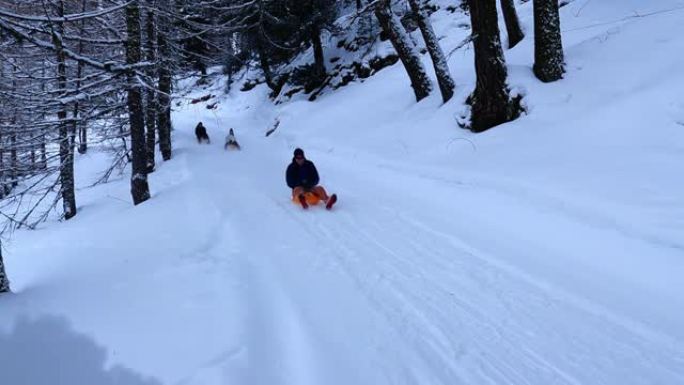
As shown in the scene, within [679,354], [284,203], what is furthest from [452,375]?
[284,203]

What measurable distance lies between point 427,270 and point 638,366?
2.22 metres

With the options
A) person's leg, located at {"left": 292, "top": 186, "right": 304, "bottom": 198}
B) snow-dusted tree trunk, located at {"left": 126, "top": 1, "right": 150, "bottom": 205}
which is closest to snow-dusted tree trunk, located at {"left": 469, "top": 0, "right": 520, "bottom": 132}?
person's leg, located at {"left": 292, "top": 186, "right": 304, "bottom": 198}

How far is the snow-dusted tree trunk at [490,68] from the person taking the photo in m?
9.08

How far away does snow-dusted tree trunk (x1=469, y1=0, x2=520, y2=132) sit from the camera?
29.8 ft

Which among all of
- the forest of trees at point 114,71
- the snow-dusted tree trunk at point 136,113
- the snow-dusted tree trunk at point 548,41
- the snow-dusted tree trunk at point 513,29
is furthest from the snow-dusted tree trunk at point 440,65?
the snow-dusted tree trunk at point 136,113

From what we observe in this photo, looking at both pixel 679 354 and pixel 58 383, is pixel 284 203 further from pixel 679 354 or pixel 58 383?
pixel 679 354

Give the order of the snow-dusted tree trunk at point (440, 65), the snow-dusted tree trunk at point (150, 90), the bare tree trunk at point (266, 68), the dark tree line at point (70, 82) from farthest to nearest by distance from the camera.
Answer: the bare tree trunk at point (266, 68)
the snow-dusted tree trunk at point (440, 65)
the snow-dusted tree trunk at point (150, 90)
the dark tree line at point (70, 82)

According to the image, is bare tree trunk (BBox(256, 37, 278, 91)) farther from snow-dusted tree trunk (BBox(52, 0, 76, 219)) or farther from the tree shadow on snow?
the tree shadow on snow

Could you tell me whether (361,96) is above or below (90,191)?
above

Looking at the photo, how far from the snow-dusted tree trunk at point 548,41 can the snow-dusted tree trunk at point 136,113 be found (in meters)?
7.42

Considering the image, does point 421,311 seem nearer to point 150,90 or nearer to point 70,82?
point 150,90

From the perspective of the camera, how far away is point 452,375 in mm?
3441

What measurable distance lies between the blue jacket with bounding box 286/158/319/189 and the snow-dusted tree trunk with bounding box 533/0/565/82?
5.06m

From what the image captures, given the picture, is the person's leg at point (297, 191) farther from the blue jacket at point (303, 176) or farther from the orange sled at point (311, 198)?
the orange sled at point (311, 198)
